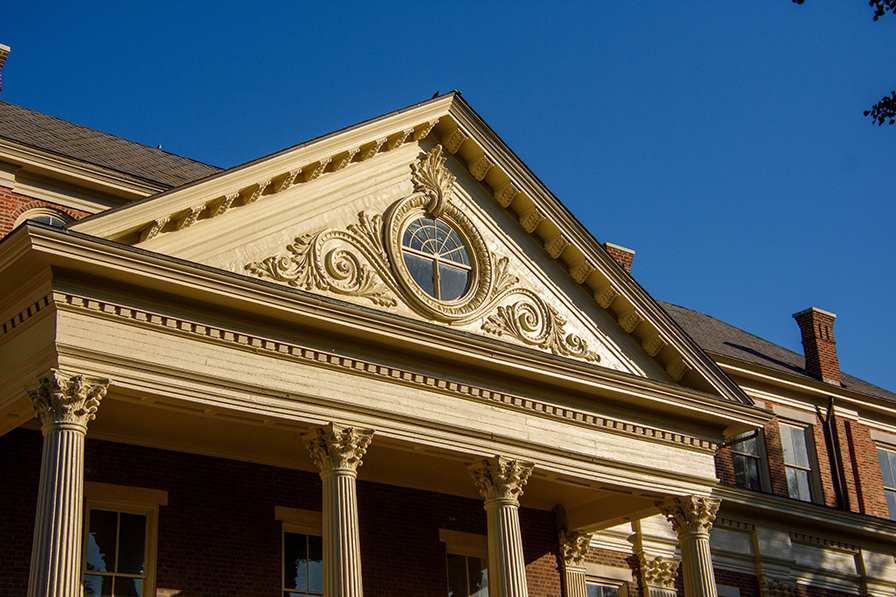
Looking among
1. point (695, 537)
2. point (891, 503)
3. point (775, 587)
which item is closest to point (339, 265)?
point (695, 537)

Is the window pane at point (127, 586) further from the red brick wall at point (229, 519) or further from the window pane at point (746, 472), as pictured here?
the window pane at point (746, 472)

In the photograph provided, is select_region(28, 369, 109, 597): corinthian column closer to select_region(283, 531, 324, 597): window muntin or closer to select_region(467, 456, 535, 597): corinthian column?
select_region(283, 531, 324, 597): window muntin

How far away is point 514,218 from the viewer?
60.6 ft

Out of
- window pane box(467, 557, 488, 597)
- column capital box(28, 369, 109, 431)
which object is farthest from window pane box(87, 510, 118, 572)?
window pane box(467, 557, 488, 597)

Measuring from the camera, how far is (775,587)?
77.6 feet

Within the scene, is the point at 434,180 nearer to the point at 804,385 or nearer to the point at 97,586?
the point at 97,586

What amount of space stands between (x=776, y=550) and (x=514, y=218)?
10988 mm

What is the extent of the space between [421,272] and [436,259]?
1.40ft

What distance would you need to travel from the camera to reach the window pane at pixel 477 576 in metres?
19.1

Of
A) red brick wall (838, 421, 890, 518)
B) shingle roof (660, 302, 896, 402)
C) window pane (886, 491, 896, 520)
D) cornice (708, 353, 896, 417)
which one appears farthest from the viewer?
window pane (886, 491, 896, 520)

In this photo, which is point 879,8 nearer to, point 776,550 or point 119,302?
point 119,302

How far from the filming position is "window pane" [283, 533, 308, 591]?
16906 mm

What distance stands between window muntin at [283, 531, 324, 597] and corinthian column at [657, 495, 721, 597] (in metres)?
6.08

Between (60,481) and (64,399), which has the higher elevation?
(64,399)
